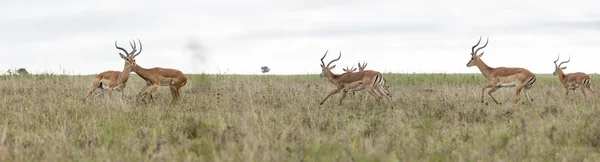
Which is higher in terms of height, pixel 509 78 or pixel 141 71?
pixel 141 71

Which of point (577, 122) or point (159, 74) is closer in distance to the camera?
point (577, 122)

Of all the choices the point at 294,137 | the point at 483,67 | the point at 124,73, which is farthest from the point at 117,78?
the point at 483,67

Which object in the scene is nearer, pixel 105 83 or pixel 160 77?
pixel 160 77

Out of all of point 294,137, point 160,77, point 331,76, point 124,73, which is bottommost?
point 294,137

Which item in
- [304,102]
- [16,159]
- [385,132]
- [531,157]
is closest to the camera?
[16,159]

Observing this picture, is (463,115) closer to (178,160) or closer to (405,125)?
(405,125)

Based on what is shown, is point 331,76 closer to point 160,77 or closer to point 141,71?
point 160,77

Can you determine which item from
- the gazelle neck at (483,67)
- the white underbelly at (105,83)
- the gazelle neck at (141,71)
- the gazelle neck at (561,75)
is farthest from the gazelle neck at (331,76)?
the gazelle neck at (561,75)

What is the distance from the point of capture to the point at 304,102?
44.9 feet

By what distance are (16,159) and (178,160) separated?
162 cm

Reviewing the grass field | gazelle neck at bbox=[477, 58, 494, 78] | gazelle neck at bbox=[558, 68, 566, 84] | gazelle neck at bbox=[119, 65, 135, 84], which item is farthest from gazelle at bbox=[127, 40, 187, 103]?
gazelle neck at bbox=[558, 68, 566, 84]

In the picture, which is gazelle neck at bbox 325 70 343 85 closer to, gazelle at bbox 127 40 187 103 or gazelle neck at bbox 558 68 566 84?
gazelle at bbox 127 40 187 103

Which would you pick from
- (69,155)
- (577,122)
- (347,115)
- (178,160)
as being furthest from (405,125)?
(69,155)

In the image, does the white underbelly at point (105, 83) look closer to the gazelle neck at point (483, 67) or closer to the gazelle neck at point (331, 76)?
the gazelle neck at point (331, 76)
